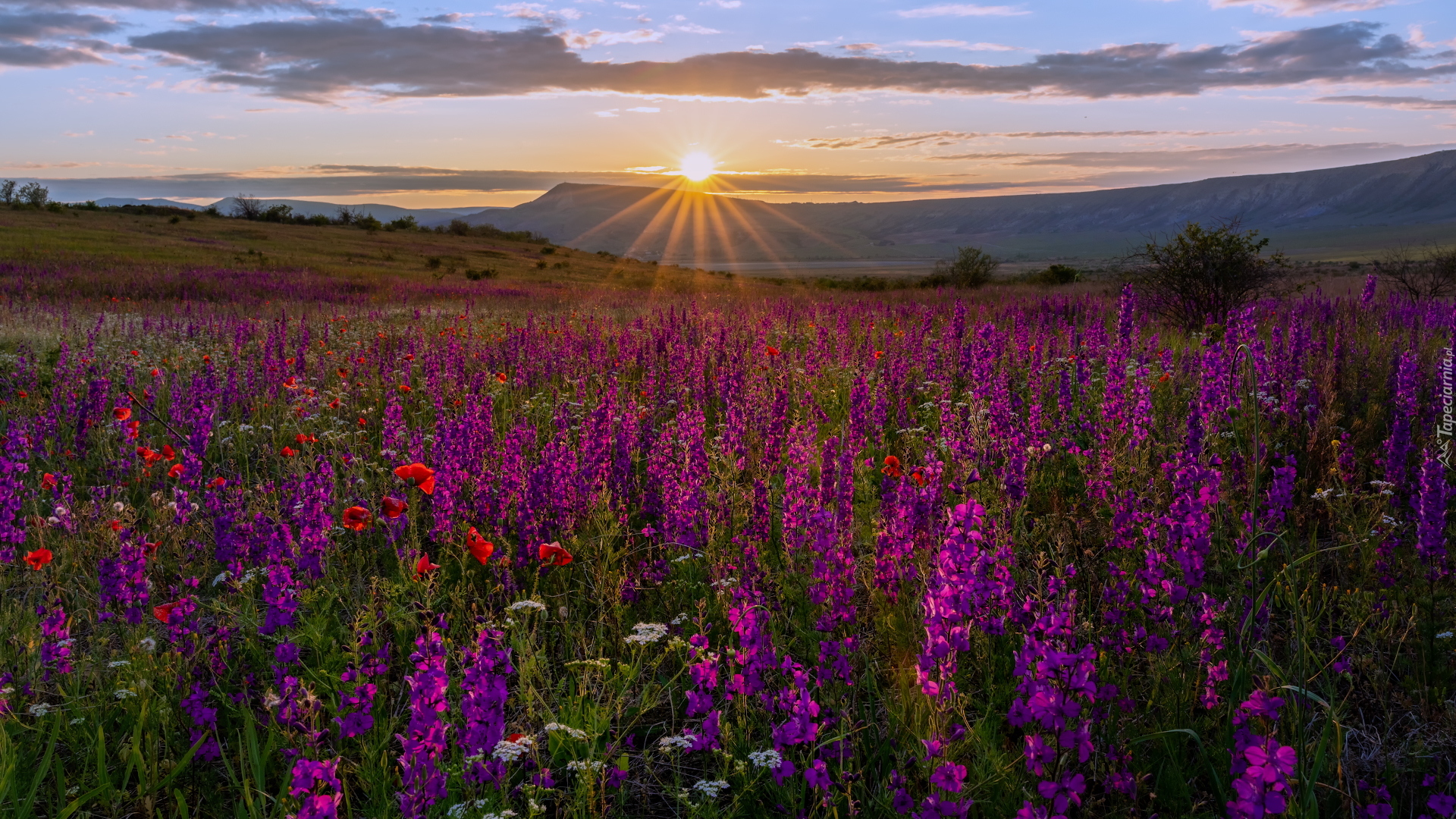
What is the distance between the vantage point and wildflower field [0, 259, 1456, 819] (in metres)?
2.07

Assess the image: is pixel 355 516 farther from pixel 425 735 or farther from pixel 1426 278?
pixel 1426 278

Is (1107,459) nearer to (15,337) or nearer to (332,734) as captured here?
(332,734)

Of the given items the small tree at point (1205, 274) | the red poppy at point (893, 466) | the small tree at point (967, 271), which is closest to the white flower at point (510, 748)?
the red poppy at point (893, 466)

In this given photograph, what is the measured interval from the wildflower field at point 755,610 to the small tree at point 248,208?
230ft

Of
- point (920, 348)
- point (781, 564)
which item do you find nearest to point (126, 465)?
point (781, 564)

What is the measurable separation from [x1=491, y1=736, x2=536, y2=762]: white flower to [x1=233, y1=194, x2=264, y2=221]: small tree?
244 ft

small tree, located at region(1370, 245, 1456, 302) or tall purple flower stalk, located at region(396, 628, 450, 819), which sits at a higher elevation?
small tree, located at region(1370, 245, 1456, 302)

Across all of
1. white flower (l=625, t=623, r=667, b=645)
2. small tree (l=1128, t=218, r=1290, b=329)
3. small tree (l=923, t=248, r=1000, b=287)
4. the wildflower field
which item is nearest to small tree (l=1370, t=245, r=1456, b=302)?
small tree (l=1128, t=218, r=1290, b=329)

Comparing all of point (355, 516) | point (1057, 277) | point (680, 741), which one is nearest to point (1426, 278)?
point (1057, 277)

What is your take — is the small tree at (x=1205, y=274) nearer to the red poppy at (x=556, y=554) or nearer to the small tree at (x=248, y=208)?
the red poppy at (x=556, y=554)

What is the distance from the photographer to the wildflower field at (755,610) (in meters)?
2.07

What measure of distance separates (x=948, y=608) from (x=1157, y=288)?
12501mm

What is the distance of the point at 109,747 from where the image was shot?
2.62m

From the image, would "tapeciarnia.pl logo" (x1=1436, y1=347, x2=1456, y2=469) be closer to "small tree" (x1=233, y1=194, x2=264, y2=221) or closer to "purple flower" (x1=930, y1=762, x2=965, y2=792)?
"purple flower" (x1=930, y1=762, x2=965, y2=792)
